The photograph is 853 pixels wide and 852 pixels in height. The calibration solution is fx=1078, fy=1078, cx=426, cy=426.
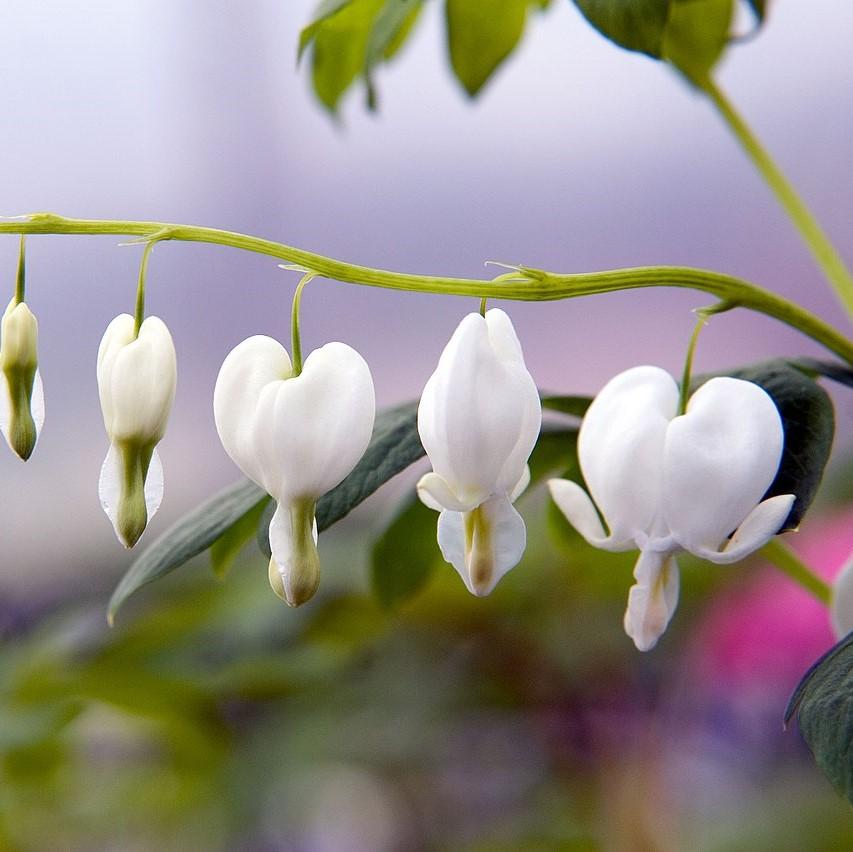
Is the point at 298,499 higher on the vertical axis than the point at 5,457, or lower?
higher

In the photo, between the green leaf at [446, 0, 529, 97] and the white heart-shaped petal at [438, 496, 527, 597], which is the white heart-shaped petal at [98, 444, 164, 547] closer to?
the white heart-shaped petal at [438, 496, 527, 597]

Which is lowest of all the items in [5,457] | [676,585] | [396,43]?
[5,457]

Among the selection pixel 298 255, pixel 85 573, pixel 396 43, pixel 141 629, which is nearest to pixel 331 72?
pixel 396 43

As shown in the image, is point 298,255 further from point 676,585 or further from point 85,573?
point 85,573

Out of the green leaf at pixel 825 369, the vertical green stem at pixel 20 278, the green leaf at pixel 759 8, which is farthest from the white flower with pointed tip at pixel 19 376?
the green leaf at pixel 759 8

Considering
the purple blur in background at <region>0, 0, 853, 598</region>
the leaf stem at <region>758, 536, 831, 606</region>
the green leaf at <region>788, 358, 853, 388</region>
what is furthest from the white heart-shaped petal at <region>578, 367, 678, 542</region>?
the purple blur in background at <region>0, 0, 853, 598</region>

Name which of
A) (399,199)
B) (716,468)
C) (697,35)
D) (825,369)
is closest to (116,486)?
(716,468)

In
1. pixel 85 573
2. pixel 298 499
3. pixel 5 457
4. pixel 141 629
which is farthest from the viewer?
pixel 5 457
